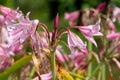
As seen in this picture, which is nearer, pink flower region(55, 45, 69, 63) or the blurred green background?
pink flower region(55, 45, 69, 63)

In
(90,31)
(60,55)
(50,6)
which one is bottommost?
(50,6)

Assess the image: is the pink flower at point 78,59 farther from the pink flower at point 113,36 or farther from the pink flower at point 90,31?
the pink flower at point 90,31

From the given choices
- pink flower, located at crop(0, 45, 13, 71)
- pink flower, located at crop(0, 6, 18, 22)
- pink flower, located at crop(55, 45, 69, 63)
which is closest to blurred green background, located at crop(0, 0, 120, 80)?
pink flower, located at crop(55, 45, 69, 63)

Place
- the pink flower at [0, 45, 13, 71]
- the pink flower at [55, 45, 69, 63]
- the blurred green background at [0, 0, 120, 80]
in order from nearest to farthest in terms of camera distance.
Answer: the pink flower at [0, 45, 13, 71] < the pink flower at [55, 45, 69, 63] < the blurred green background at [0, 0, 120, 80]

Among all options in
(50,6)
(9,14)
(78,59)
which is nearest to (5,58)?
(9,14)

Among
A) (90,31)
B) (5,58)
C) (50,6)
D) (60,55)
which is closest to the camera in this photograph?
(90,31)

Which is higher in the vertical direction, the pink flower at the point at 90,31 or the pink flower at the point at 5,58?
the pink flower at the point at 90,31

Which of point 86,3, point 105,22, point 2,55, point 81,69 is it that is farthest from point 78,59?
point 86,3

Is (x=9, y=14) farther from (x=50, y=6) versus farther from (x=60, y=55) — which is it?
(x=50, y=6)

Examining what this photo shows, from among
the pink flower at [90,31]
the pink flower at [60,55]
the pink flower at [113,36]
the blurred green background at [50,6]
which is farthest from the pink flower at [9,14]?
the blurred green background at [50,6]

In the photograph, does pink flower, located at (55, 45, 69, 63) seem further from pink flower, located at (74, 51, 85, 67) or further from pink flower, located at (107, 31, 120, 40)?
pink flower, located at (107, 31, 120, 40)

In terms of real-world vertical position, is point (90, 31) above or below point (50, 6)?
above
